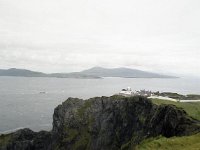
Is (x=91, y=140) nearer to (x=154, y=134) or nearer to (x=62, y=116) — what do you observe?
(x=62, y=116)

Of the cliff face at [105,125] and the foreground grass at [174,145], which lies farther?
the cliff face at [105,125]

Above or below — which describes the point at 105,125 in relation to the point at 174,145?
below

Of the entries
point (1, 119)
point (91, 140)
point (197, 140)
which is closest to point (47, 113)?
point (1, 119)

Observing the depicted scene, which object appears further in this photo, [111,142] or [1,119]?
[1,119]

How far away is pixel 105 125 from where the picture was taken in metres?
99.9

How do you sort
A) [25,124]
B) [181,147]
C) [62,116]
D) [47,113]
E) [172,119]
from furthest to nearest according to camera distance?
1. [47,113]
2. [25,124]
3. [62,116]
4. [172,119]
5. [181,147]

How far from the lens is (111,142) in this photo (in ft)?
314

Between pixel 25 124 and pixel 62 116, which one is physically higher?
pixel 62 116

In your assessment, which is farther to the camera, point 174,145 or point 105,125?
point 105,125

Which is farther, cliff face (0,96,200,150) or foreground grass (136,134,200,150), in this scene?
cliff face (0,96,200,150)

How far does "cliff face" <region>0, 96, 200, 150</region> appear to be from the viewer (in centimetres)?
7226

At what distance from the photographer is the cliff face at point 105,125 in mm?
72256

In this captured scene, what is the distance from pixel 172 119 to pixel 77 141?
4357 cm

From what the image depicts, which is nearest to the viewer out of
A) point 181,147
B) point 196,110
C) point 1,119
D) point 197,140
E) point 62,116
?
point 181,147
